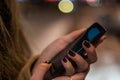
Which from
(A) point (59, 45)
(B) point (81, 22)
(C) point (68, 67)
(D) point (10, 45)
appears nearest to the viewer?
(C) point (68, 67)

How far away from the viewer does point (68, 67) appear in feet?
2.38

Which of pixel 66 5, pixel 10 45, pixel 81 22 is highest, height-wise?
pixel 10 45

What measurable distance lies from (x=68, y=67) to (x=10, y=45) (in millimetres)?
310

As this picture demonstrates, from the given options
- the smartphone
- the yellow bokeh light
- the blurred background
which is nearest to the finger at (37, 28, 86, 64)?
the smartphone

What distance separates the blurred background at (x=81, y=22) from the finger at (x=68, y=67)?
1.73 meters

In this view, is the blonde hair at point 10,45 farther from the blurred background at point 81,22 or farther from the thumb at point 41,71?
the blurred background at point 81,22

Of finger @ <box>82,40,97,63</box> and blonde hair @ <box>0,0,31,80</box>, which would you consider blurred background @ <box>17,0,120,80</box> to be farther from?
finger @ <box>82,40,97,63</box>

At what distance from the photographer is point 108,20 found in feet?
14.2

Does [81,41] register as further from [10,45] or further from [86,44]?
[10,45]

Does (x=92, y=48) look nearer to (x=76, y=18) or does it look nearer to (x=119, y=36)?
(x=119, y=36)

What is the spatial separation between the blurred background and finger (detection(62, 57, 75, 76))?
1725 mm

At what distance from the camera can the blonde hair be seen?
946mm

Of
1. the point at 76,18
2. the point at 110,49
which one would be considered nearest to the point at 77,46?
the point at 110,49

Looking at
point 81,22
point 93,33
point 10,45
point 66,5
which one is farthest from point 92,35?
point 81,22
